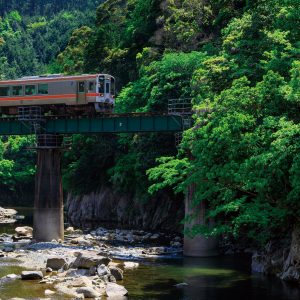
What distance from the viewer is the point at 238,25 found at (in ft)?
163

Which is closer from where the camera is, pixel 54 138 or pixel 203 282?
pixel 203 282

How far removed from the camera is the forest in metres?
34.7

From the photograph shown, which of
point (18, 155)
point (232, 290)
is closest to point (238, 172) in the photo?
point (232, 290)

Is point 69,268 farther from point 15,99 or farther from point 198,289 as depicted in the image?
point 15,99

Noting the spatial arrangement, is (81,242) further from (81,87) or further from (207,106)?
(207,106)

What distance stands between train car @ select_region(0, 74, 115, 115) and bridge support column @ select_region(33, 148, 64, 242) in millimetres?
4327

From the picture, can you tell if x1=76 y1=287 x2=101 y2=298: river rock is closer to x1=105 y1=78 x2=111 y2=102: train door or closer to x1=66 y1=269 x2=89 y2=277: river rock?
x1=66 y1=269 x2=89 y2=277: river rock

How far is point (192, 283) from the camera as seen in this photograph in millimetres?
36938

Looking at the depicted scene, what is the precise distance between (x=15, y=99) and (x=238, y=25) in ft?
68.2

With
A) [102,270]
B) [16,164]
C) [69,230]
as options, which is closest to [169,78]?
[69,230]

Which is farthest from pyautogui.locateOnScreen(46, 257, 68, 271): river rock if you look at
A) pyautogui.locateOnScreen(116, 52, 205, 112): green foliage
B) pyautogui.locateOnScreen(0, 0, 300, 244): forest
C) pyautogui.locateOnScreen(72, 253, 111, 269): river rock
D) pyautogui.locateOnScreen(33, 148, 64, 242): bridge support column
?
pyautogui.locateOnScreen(116, 52, 205, 112): green foliage

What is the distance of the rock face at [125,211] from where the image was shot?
206 feet

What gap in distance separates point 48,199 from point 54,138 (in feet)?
16.3

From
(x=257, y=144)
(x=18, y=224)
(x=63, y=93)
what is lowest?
(x=18, y=224)
